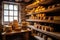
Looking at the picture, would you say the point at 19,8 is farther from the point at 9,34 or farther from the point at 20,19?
the point at 9,34

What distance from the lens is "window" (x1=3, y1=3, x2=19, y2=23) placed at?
4.89 metres

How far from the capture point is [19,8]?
5.12 m

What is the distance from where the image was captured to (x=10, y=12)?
16.5ft

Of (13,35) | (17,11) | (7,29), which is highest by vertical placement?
(17,11)

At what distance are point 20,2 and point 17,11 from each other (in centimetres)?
48

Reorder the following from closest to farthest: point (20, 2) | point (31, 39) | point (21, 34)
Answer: point (21, 34)
point (31, 39)
point (20, 2)

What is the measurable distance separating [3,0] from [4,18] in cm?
85

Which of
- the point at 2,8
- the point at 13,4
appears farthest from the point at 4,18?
the point at 13,4

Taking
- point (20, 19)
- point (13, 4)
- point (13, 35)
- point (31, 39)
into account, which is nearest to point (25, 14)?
point (20, 19)

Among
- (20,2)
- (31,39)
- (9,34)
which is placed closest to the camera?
(9,34)

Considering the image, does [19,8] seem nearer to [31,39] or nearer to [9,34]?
[31,39]

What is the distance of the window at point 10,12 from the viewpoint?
489cm

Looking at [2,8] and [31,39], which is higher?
[2,8]

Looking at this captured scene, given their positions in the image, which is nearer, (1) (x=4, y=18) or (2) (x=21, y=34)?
(2) (x=21, y=34)
